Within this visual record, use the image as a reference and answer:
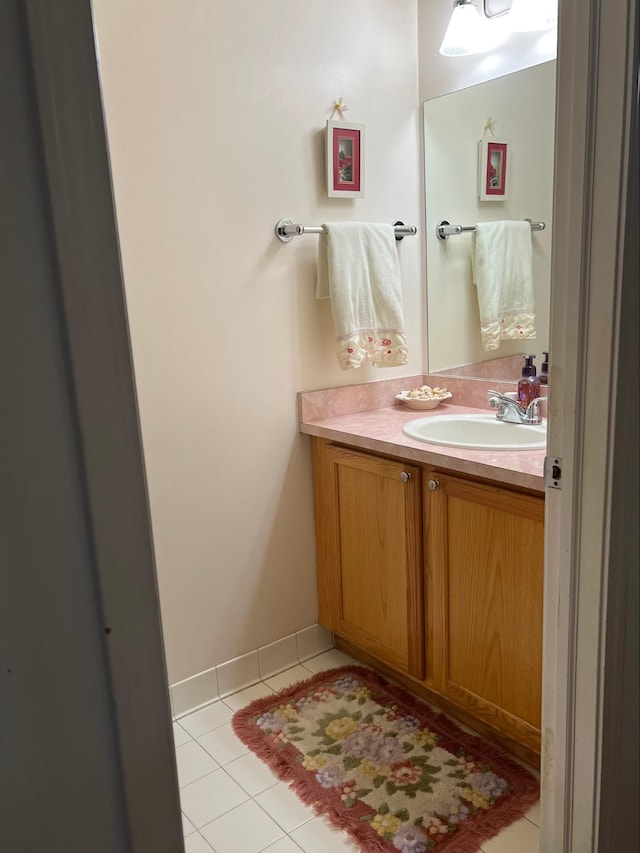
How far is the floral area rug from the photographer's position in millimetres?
1646

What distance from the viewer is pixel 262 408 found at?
87.2 inches

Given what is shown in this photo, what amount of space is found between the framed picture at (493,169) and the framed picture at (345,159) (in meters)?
0.41

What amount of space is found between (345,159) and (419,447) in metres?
1.00

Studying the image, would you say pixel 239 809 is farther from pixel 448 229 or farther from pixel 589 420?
pixel 448 229

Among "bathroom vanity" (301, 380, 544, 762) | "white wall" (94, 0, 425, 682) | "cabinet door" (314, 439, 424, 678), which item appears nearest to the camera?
"bathroom vanity" (301, 380, 544, 762)

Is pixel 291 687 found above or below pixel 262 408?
below

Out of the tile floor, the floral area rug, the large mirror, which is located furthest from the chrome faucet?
the tile floor

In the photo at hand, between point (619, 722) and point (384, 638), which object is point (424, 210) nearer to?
point (384, 638)

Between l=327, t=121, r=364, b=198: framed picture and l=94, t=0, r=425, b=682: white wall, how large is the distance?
5cm

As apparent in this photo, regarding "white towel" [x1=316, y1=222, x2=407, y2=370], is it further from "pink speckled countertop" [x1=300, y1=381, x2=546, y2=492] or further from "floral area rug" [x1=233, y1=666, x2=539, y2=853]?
"floral area rug" [x1=233, y1=666, x2=539, y2=853]

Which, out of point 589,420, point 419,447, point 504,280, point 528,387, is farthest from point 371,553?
point 589,420

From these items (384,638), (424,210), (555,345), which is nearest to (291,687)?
(384,638)

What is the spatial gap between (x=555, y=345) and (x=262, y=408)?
1.21 metres

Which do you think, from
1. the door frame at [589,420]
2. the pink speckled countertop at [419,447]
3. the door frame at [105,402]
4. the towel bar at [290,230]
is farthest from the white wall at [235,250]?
the door frame at [105,402]
